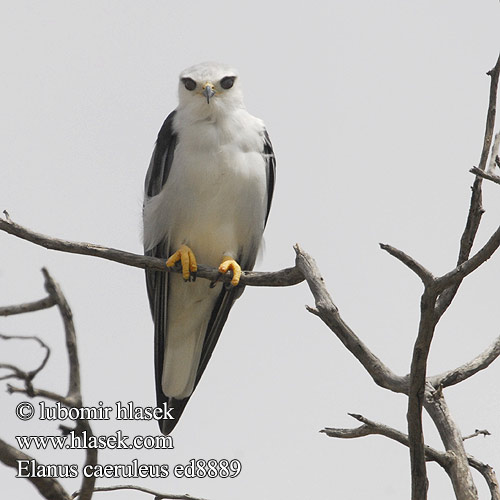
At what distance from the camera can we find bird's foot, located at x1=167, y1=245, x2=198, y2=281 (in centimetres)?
592

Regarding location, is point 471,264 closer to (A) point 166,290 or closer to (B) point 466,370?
(B) point 466,370

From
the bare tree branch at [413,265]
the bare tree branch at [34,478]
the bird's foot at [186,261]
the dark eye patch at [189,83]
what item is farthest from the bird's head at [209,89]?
the bare tree branch at [34,478]

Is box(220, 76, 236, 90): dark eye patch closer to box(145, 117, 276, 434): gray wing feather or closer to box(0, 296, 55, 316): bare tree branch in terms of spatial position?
box(145, 117, 276, 434): gray wing feather

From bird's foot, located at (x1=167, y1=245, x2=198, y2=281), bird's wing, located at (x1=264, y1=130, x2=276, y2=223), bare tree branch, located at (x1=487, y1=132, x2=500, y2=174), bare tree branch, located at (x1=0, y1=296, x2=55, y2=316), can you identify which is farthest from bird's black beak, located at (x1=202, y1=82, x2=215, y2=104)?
bare tree branch, located at (x1=0, y1=296, x2=55, y2=316)

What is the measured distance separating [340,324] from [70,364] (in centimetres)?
138

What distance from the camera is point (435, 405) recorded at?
4.16 meters

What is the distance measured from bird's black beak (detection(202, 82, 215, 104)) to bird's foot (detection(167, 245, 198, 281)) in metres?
1.13

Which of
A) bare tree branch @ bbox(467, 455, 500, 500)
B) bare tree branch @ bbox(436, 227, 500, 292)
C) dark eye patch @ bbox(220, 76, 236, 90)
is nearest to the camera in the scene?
bare tree branch @ bbox(436, 227, 500, 292)

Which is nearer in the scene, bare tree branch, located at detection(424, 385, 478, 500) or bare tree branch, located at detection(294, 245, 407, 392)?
bare tree branch, located at detection(424, 385, 478, 500)

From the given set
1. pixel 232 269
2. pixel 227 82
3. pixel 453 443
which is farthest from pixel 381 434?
pixel 227 82

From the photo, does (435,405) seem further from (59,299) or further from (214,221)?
(214,221)

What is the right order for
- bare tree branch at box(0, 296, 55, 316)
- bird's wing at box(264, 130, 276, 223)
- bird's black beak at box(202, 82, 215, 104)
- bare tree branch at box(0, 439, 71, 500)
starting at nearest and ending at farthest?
1. bare tree branch at box(0, 439, 71, 500)
2. bare tree branch at box(0, 296, 55, 316)
3. bird's black beak at box(202, 82, 215, 104)
4. bird's wing at box(264, 130, 276, 223)

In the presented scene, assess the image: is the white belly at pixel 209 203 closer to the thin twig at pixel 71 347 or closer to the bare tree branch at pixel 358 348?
the bare tree branch at pixel 358 348

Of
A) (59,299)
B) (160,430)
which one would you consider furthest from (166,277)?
(59,299)
